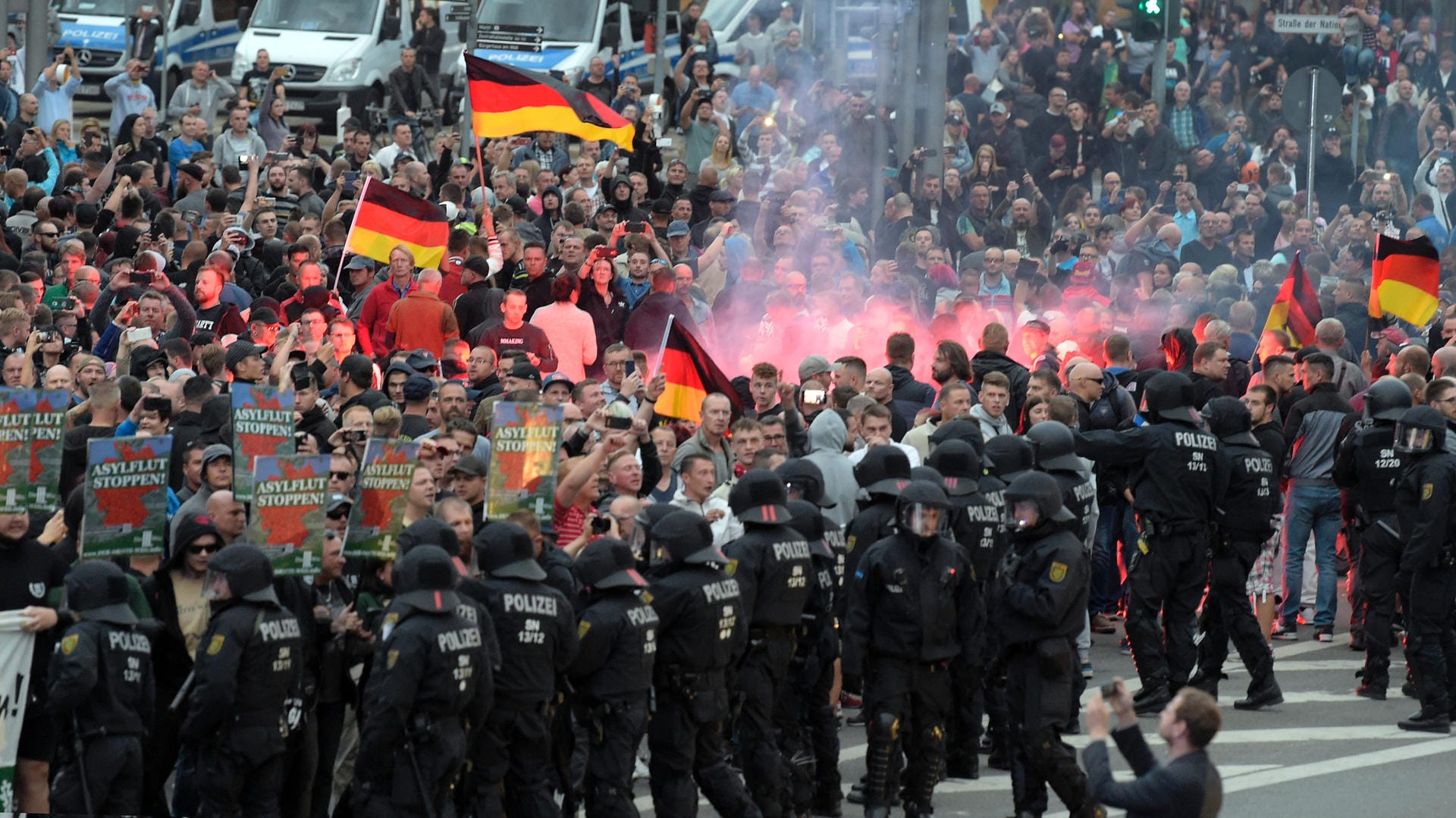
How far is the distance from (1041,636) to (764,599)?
1.37 m

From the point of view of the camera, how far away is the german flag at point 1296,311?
18.3 metres

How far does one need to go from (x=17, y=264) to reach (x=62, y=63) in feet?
24.2

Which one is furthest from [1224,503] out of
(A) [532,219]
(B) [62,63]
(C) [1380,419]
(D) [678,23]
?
(D) [678,23]

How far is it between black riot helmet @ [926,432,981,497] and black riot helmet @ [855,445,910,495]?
0.19 meters

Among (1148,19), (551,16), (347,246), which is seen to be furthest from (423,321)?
(551,16)

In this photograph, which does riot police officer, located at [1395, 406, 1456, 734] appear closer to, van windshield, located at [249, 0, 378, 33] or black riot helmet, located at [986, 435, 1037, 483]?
black riot helmet, located at [986, 435, 1037, 483]

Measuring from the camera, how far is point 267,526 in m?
9.84

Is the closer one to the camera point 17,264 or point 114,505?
point 114,505

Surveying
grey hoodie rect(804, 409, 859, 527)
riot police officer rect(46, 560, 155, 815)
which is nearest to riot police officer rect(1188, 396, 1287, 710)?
grey hoodie rect(804, 409, 859, 527)

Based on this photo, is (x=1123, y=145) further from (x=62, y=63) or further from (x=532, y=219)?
(x=62, y=63)

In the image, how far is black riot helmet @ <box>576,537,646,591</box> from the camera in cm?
996

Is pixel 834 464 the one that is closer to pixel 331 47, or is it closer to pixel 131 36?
pixel 331 47

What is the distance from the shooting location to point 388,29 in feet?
94.5

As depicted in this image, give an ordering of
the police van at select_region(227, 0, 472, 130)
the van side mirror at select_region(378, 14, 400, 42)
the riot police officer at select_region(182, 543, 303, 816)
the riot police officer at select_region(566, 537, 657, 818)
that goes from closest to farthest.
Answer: the riot police officer at select_region(182, 543, 303, 816) → the riot police officer at select_region(566, 537, 657, 818) → the police van at select_region(227, 0, 472, 130) → the van side mirror at select_region(378, 14, 400, 42)
